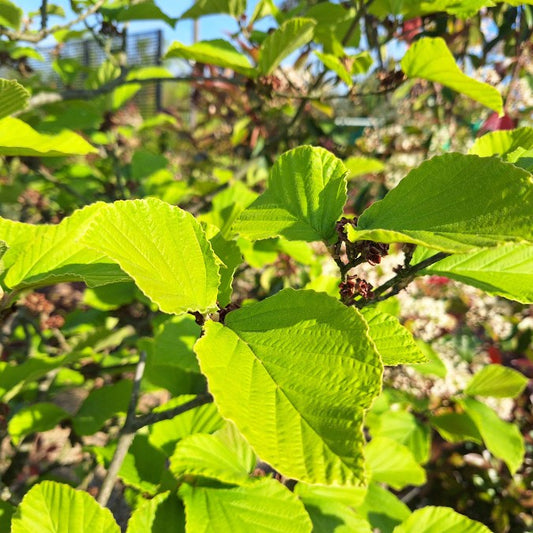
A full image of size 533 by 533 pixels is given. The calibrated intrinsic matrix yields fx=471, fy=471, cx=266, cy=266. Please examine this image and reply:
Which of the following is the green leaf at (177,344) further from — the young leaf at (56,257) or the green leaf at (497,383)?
the green leaf at (497,383)

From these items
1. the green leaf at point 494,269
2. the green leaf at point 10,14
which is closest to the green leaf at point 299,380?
the green leaf at point 494,269

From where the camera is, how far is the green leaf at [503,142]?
57 centimetres

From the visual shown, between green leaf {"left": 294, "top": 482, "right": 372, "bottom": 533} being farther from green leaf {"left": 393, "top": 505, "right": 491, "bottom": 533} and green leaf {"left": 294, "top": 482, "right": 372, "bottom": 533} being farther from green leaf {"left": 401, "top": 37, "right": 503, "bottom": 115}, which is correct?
green leaf {"left": 401, "top": 37, "right": 503, "bottom": 115}

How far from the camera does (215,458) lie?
68 centimetres

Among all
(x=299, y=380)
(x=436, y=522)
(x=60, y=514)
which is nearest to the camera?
(x=299, y=380)

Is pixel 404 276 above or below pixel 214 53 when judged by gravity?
below

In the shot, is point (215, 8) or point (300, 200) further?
point (215, 8)

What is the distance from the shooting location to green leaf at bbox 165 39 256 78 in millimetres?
955

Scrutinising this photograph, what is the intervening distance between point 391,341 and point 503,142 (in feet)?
0.96

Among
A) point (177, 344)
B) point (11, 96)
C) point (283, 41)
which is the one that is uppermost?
point (283, 41)

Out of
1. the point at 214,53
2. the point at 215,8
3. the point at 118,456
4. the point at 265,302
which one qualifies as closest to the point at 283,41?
the point at 214,53

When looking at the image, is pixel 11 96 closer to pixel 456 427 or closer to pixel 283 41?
pixel 283 41

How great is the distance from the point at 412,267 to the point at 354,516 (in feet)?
1.60

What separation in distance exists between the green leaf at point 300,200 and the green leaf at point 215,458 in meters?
0.32
